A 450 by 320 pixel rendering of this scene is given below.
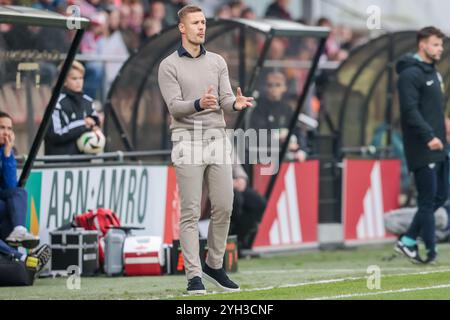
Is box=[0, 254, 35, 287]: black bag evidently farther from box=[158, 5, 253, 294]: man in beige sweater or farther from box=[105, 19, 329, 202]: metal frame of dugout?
box=[105, 19, 329, 202]: metal frame of dugout

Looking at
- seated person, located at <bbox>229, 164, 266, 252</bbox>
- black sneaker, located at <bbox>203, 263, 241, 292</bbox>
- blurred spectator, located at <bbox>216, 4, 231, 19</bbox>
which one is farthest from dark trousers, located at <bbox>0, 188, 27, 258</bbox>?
blurred spectator, located at <bbox>216, 4, 231, 19</bbox>

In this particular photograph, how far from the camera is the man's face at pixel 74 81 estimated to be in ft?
52.3

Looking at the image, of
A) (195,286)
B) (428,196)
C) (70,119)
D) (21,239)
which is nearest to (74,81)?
(70,119)

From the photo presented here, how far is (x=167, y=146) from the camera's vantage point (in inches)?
699

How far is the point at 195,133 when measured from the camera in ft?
39.1

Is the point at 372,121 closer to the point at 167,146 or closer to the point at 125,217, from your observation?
the point at 167,146

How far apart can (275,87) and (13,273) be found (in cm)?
638

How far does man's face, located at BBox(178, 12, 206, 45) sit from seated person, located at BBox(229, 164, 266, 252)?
567cm

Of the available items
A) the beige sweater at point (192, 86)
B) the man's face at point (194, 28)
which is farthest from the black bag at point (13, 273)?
the man's face at point (194, 28)

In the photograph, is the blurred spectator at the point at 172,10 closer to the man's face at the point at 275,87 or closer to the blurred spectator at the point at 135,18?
the blurred spectator at the point at 135,18

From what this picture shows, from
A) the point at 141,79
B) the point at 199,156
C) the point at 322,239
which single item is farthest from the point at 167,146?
the point at 199,156

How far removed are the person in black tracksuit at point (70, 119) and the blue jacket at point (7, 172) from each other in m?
1.66

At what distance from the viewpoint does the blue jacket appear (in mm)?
14109
